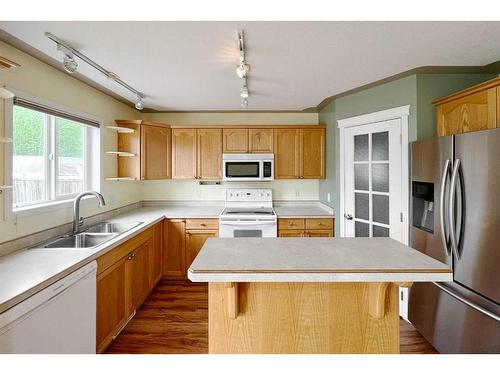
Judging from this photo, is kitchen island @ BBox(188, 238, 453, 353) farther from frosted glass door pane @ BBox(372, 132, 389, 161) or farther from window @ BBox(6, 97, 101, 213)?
window @ BBox(6, 97, 101, 213)

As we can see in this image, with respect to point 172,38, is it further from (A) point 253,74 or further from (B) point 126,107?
(B) point 126,107

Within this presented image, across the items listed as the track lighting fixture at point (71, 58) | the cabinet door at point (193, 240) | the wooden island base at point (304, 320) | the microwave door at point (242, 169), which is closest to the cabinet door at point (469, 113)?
the wooden island base at point (304, 320)

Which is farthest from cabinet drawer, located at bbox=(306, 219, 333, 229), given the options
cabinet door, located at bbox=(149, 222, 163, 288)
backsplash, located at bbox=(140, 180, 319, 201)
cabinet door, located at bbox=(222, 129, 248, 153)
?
cabinet door, located at bbox=(149, 222, 163, 288)

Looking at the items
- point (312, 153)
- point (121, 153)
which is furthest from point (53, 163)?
point (312, 153)

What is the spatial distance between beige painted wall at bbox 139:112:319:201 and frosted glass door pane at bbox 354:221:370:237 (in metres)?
1.11

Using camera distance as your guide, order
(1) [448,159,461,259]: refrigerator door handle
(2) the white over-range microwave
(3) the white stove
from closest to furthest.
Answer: (1) [448,159,461,259]: refrigerator door handle < (3) the white stove < (2) the white over-range microwave

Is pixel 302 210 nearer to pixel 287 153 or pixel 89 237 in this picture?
pixel 287 153

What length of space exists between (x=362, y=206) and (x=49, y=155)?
10.2ft

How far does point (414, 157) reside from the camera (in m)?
2.18

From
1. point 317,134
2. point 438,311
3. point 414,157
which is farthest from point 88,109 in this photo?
point 438,311

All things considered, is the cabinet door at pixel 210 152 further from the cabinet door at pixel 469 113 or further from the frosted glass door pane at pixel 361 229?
the cabinet door at pixel 469 113

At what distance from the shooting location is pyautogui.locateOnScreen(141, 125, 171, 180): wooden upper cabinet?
10.8 ft

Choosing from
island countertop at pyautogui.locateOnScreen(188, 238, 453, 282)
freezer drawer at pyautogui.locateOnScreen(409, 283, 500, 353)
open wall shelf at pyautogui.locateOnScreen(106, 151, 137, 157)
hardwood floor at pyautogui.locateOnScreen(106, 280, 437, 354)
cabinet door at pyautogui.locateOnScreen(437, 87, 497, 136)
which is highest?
cabinet door at pyautogui.locateOnScreen(437, 87, 497, 136)

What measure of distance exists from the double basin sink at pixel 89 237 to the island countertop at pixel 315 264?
4.17 feet
